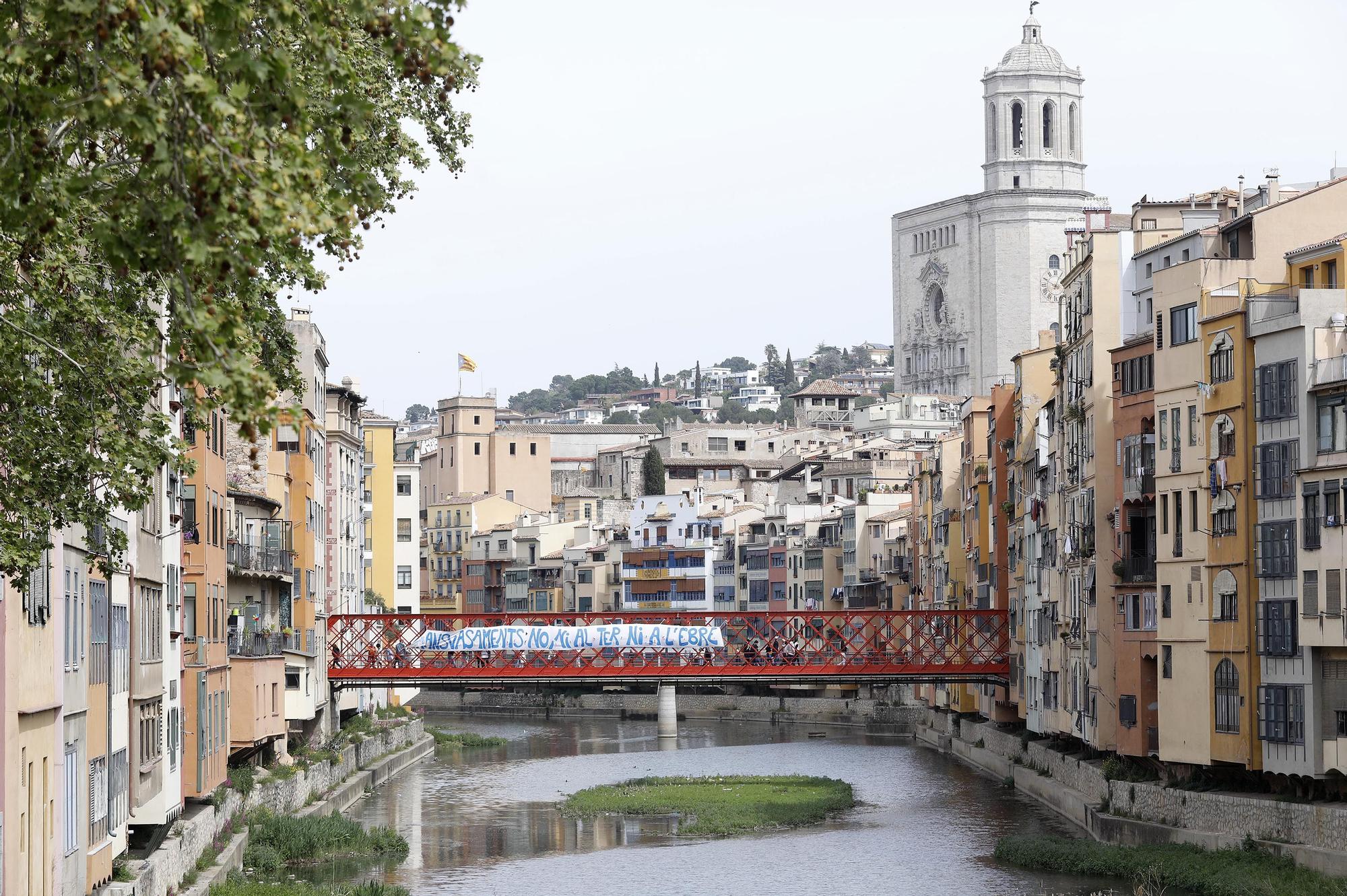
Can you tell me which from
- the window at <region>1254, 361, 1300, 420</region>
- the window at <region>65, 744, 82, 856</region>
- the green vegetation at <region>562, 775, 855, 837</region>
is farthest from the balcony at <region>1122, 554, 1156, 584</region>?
the window at <region>65, 744, 82, 856</region>

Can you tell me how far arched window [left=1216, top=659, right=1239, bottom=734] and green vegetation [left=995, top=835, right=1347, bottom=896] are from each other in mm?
2478

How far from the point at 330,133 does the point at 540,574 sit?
129291 mm

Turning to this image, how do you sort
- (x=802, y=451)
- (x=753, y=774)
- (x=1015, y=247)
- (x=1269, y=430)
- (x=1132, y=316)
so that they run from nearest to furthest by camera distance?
(x=1269, y=430) → (x=1132, y=316) → (x=753, y=774) → (x=802, y=451) → (x=1015, y=247)

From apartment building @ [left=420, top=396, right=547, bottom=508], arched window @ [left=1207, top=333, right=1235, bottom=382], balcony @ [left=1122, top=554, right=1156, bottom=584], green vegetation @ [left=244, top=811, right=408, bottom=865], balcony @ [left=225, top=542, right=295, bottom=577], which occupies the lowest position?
green vegetation @ [left=244, top=811, right=408, bottom=865]

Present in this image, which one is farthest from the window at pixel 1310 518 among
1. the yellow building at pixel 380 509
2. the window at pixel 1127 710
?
the yellow building at pixel 380 509

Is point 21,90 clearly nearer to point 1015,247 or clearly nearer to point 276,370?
point 276,370

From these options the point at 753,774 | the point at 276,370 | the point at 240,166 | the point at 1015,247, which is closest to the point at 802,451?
the point at 1015,247

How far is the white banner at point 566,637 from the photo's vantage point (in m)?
71.1

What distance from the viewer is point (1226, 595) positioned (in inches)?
1639

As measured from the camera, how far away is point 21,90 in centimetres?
1122

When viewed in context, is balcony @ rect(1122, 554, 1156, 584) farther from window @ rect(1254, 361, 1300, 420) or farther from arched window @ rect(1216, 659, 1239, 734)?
window @ rect(1254, 361, 1300, 420)

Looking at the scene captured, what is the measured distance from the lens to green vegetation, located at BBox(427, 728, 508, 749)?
87.7m

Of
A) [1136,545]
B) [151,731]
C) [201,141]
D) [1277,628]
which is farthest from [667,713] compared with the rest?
[201,141]

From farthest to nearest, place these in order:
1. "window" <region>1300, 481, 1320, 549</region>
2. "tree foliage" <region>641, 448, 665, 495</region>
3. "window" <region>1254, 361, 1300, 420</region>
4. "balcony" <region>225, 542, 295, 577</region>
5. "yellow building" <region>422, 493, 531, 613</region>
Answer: "yellow building" <region>422, 493, 531, 613</region>
"tree foliage" <region>641, 448, 665, 495</region>
"balcony" <region>225, 542, 295, 577</region>
"window" <region>1254, 361, 1300, 420</region>
"window" <region>1300, 481, 1320, 549</region>
